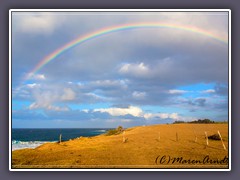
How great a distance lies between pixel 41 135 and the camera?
1148cm

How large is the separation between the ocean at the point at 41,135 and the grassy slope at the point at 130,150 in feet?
0.55

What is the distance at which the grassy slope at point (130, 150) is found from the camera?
429 inches

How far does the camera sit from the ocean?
10.8 m

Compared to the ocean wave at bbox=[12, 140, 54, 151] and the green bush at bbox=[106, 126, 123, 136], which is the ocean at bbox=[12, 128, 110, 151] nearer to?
the ocean wave at bbox=[12, 140, 54, 151]

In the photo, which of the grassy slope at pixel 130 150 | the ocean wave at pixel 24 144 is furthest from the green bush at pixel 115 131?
the ocean wave at pixel 24 144

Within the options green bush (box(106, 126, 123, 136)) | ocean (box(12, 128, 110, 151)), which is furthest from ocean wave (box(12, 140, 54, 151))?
green bush (box(106, 126, 123, 136))

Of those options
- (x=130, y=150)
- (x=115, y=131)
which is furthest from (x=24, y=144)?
(x=130, y=150)

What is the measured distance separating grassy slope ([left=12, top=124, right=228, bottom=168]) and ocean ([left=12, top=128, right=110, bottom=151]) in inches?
6.6

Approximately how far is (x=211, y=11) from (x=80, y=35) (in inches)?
160

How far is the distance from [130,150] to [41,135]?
286 cm

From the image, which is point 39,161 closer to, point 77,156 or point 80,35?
point 77,156

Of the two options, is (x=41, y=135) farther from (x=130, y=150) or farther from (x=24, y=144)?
(x=130, y=150)
